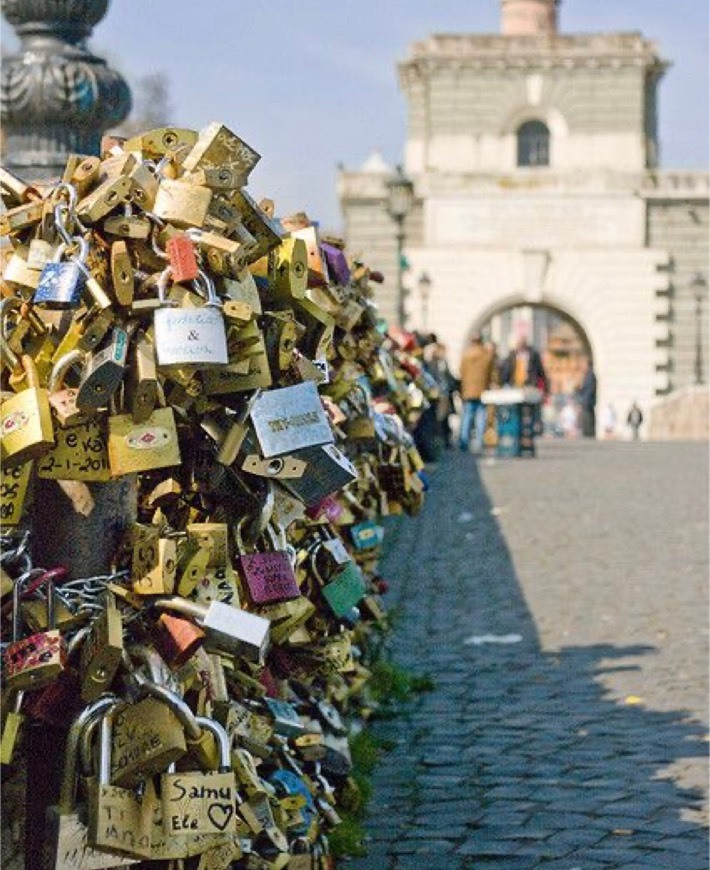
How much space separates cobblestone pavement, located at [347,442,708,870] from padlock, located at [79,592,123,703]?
172cm

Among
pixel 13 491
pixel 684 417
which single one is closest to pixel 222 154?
pixel 13 491

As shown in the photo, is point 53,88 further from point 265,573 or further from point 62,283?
point 62,283

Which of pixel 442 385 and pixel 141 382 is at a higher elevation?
pixel 141 382

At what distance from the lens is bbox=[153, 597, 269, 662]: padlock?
10.9 ft

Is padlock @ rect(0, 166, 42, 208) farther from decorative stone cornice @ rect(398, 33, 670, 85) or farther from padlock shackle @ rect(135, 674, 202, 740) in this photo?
decorative stone cornice @ rect(398, 33, 670, 85)

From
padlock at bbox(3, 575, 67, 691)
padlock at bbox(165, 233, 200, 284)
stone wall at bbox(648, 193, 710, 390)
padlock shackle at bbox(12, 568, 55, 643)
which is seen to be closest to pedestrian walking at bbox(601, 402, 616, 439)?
stone wall at bbox(648, 193, 710, 390)

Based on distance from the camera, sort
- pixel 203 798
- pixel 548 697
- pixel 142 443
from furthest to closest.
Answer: pixel 548 697 → pixel 142 443 → pixel 203 798

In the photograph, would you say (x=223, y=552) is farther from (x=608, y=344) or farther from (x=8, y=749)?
(x=608, y=344)

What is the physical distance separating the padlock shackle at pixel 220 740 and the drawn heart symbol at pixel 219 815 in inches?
2.4

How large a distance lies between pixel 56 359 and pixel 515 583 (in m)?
7.68

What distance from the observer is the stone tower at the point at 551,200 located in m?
50.2

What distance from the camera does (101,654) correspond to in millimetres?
3211

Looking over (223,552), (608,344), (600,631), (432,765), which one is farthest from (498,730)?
(608,344)

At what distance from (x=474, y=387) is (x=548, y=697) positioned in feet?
62.1
